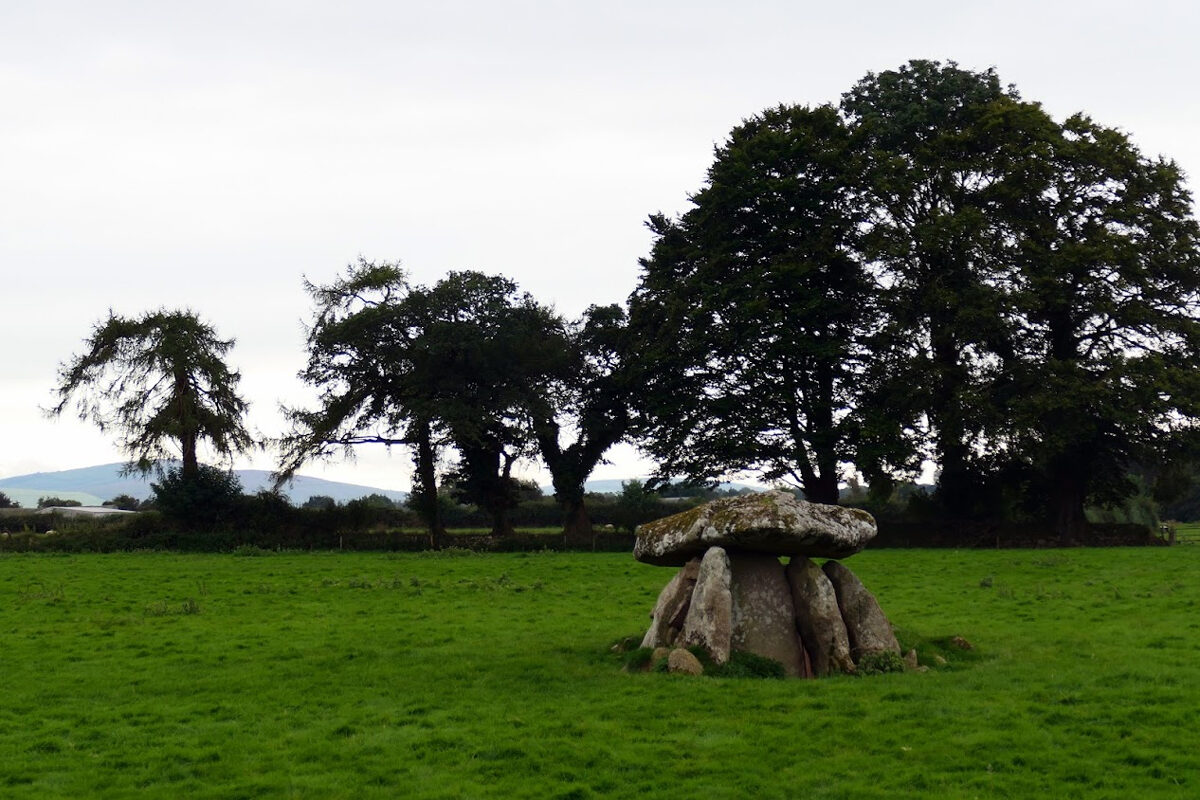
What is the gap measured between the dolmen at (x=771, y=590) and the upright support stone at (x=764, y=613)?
0.05 feet

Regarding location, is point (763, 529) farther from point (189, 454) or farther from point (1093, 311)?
point (189, 454)

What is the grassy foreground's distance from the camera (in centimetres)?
1266

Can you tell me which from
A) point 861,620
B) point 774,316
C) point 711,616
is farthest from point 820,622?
point 774,316

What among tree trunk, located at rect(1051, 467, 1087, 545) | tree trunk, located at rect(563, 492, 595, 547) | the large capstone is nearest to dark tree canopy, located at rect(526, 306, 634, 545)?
tree trunk, located at rect(563, 492, 595, 547)

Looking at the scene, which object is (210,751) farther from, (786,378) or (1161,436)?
(1161,436)

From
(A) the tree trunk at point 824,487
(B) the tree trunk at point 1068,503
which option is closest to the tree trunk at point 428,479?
(A) the tree trunk at point 824,487

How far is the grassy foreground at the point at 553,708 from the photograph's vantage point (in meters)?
12.7

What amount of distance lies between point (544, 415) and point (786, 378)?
11.6 m

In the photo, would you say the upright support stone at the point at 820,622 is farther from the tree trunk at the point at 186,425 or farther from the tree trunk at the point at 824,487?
the tree trunk at the point at 186,425

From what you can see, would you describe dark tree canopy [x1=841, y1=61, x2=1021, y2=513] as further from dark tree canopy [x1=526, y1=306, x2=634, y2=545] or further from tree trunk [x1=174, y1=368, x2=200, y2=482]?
tree trunk [x1=174, y1=368, x2=200, y2=482]

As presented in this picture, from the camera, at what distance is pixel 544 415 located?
54.6m

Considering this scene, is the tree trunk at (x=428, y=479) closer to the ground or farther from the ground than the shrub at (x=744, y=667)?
farther from the ground

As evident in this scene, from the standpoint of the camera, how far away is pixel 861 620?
19016mm

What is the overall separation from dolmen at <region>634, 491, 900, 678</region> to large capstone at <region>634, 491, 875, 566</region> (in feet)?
0.05
